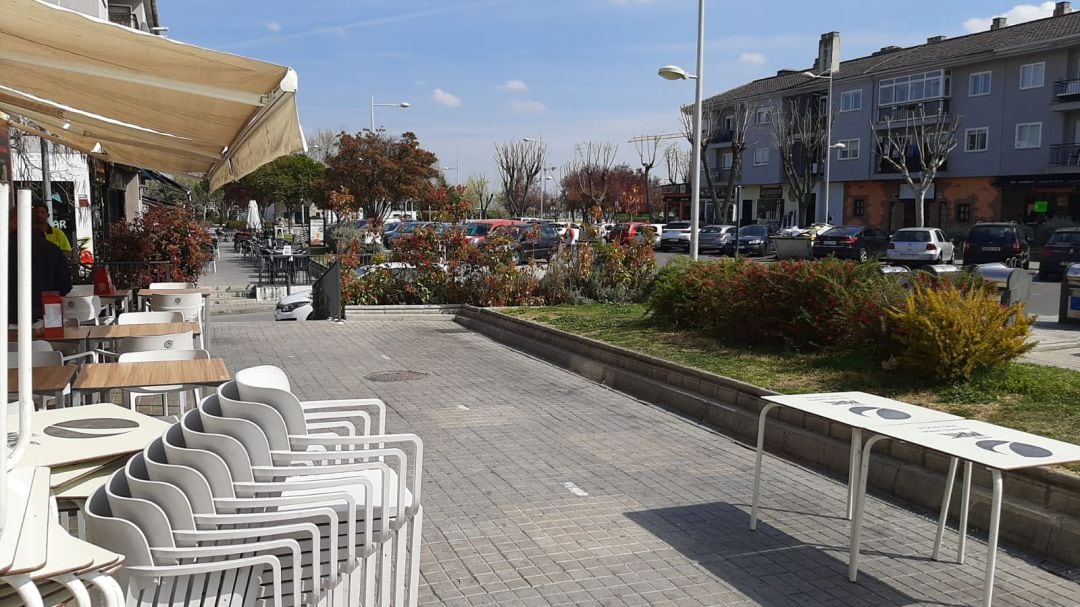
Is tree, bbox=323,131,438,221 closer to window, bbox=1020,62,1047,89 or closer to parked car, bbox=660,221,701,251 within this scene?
parked car, bbox=660,221,701,251

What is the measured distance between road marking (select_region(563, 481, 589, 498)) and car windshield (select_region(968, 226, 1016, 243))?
91.2 ft

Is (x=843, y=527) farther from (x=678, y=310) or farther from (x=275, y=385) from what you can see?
(x=678, y=310)

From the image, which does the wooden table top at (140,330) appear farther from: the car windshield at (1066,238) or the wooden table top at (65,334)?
the car windshield at (1066,238)

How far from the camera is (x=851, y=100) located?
2037 inches

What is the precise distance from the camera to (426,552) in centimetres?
498

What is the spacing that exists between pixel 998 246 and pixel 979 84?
19793 millimetres

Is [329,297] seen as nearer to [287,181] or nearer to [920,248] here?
[920,248]

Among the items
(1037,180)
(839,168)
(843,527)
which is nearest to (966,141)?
(1037,180)

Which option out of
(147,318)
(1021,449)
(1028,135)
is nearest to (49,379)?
(147,318)

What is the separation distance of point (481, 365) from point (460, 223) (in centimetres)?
626

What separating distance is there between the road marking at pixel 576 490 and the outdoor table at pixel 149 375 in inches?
98.1

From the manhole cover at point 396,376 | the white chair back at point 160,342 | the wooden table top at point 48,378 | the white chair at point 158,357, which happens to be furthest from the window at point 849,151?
the wooden table top at point 48,378

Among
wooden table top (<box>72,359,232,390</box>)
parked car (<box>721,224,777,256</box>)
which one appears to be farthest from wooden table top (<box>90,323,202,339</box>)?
parked car (<box>721,224,777,256</box>)

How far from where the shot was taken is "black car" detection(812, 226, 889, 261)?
33719 mm
